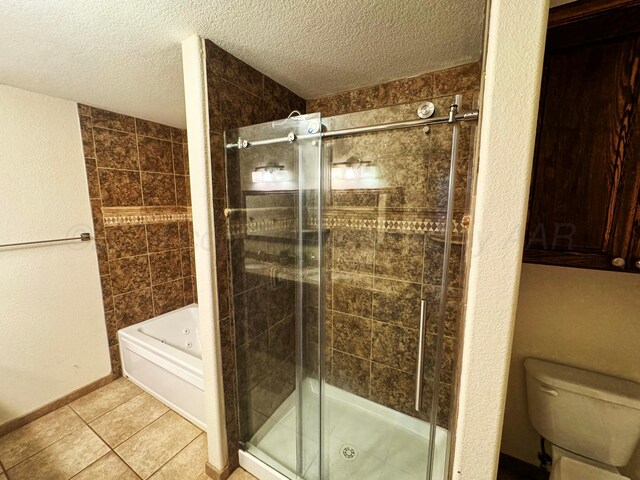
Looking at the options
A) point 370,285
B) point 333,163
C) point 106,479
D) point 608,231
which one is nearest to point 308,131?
point 333,163

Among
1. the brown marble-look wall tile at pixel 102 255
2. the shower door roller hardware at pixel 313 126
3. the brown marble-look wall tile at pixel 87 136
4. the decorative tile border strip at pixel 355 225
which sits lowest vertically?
the brown marble-look wall tile at pixel 102 255

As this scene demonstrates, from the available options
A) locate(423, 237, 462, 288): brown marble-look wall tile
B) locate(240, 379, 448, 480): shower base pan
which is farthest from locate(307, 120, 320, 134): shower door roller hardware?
locate(240, 379, 448, 480): shower base pan

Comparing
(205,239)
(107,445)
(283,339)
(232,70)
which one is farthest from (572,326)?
(107,445)

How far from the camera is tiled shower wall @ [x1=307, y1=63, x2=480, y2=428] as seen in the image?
55.7 inches

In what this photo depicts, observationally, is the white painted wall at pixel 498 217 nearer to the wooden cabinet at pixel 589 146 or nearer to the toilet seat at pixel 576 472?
the wooden cabinet at pixel 589 146

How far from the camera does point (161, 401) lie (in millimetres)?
2012

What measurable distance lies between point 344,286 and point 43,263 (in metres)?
2.15

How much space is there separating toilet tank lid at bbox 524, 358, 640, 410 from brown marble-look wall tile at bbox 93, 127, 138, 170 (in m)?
3.14

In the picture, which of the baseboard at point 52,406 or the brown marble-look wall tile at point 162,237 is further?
the brown marble-look wall tile at point 162,237

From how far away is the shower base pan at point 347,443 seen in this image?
1436 mm

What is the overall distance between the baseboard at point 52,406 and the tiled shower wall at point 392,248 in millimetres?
1901

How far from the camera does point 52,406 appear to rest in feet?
6.15

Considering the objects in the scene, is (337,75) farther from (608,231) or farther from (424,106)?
(608,231)

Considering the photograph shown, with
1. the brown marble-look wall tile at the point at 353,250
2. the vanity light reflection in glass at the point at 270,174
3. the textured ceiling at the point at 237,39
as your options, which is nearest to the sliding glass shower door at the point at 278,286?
the vanity light reflection in glass at the point at 270,174
